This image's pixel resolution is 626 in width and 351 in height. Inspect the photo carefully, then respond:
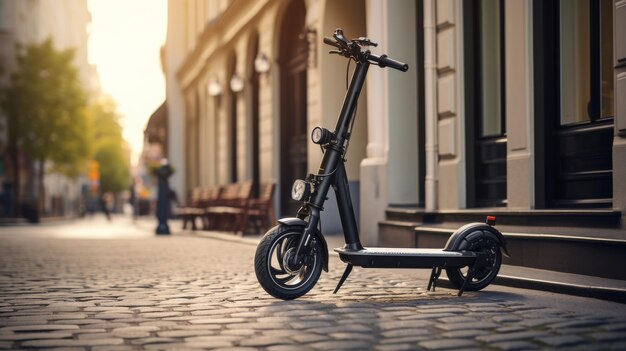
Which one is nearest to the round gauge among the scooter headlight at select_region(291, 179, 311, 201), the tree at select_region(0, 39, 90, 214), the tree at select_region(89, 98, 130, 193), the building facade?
the scooter headlight at select_region(291, 179, 311, 201)

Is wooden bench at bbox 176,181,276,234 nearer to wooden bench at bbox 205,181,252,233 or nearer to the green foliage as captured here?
wooden bench at bbox 205,181,252,233

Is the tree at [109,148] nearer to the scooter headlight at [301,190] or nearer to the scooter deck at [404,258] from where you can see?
the scooter headlight at [301,190]

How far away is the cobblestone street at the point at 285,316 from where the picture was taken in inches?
174

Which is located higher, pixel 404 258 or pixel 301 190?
pixel 301 190

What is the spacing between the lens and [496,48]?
9453 millimetres

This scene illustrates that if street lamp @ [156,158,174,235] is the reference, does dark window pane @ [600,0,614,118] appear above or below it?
above

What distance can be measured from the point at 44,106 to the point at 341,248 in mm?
37551

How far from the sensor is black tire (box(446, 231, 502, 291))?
21.1ft

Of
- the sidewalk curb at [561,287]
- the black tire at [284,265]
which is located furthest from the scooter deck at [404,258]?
the sidewalk curb at [561,287]

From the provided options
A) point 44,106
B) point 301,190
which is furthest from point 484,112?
point 44,106

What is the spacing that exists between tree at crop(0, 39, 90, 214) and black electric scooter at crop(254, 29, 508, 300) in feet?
117

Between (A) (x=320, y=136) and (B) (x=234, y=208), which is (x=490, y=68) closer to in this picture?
(A) (x=320, y=136)

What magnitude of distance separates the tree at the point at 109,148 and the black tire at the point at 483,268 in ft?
209

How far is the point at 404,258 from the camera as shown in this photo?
6.21 m
